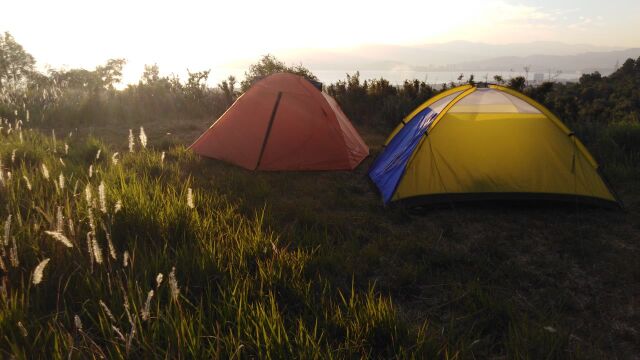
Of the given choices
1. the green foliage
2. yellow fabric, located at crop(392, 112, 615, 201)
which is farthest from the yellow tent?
the green foliage

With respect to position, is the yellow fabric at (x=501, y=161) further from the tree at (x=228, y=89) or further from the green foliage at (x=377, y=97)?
the tree at (x=228, y=89)

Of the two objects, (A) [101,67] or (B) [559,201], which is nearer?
(B) [559,201]

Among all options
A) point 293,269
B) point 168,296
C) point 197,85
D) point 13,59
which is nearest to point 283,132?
point 293,269

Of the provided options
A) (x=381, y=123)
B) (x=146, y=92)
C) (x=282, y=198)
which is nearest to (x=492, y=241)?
(x=282, y=198)

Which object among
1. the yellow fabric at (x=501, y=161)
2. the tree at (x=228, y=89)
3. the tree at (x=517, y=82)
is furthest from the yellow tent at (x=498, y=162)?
the tree at (x=228, y=89)

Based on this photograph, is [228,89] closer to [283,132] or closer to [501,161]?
[283,132]

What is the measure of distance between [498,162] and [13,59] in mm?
60331

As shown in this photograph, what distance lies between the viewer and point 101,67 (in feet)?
141

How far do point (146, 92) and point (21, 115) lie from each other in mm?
3721

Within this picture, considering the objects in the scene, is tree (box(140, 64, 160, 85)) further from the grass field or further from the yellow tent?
the yellow tent

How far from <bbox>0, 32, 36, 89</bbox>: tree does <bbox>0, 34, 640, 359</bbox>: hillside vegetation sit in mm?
53195

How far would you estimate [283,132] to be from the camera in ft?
20.9

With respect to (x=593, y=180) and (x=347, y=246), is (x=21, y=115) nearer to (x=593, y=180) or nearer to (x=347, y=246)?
(x=347, y=246)

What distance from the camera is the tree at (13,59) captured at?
4603 centimetres
